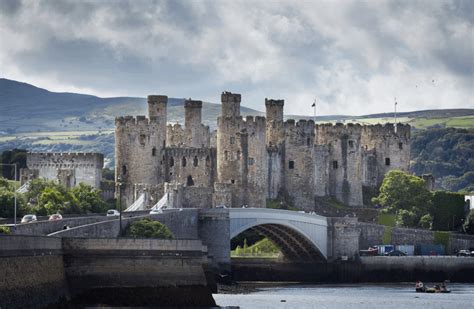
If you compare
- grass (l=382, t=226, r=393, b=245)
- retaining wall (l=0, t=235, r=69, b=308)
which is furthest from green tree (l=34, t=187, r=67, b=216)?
retaining wall (l=0, t=235, r=69, b=308)

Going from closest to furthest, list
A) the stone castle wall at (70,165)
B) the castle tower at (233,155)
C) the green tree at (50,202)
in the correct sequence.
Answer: the green tree at (50,202), the castle tower at (233,155), the stone castle wall at (70,165)

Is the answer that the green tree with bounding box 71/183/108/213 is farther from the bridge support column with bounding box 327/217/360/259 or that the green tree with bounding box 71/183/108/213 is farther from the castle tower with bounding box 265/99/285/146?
the castle tower with bounding box 265/99/285/146

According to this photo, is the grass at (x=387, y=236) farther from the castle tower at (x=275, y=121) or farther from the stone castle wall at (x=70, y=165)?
the stone castle wall at (x=70, y=165)

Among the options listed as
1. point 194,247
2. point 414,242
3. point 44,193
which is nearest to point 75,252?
point 194,247

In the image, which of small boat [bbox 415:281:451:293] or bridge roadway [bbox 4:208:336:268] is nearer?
bridge roadway [bbox 4:208:336:268]

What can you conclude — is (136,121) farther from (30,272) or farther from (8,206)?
(30,272)

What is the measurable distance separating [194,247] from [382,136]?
202ft

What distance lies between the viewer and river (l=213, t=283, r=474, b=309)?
8356cm

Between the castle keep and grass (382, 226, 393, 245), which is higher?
the castle keep

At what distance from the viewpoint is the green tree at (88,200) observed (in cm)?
10400

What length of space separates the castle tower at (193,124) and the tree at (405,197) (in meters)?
13.6

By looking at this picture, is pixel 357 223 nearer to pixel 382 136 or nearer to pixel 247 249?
pixel 247 249

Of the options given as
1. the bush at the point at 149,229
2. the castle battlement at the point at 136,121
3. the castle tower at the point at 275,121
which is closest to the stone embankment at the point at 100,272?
the bush at the point at 149,229

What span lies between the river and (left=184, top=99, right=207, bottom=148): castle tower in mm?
21480
